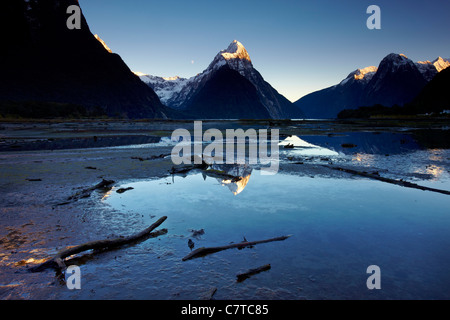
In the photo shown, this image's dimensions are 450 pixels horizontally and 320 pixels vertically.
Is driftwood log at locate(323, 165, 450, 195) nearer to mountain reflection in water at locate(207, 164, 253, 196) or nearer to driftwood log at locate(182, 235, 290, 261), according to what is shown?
mountain reflection in water at locate(207, 164, 253, 196)

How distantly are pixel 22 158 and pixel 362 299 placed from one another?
28930mm

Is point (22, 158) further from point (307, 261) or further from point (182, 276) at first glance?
point (307, 261)

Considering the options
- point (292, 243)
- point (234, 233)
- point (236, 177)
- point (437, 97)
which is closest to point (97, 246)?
point (234, 233)

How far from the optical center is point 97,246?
7.26m

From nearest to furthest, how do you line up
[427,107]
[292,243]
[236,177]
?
[292,243] → [236,177] → [427,107]

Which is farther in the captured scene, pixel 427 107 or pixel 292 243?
pixel 427 107

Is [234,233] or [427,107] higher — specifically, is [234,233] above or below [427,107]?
below

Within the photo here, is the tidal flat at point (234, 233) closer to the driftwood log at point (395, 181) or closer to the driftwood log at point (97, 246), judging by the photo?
the driftwood log at point (395, 181)

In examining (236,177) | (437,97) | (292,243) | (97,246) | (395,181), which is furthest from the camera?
(437,97)

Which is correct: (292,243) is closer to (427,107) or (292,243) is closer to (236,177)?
(236,177)

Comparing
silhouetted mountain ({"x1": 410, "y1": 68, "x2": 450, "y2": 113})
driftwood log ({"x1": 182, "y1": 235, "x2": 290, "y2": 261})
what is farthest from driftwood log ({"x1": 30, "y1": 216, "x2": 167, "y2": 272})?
silhouetted mountain ({"x1": 410, "y1": 68, "x2": 450, "y2": 113})

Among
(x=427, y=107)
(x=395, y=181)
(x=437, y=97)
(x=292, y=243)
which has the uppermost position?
(x=437, y=97)
